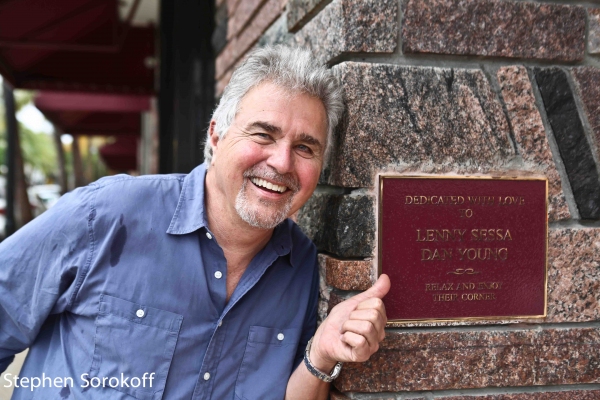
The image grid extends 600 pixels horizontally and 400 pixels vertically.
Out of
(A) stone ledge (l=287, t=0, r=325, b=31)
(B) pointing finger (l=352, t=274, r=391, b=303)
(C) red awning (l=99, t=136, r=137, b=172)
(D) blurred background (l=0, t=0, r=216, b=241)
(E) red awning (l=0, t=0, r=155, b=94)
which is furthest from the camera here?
(C) red awning (l=99, t=136, r=137, b=172)

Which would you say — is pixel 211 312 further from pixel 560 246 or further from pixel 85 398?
pixel 560 246

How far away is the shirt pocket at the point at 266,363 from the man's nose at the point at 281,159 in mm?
539

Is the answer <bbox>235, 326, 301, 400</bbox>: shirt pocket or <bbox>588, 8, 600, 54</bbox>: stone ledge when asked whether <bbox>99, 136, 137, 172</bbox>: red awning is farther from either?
<bbox>588, 8, 600, 54</bbox>: stone ledge

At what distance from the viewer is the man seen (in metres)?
1.75

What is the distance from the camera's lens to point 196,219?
72.2 inches

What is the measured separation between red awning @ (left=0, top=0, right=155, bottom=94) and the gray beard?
4.15 metres

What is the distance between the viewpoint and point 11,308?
1.82 meters

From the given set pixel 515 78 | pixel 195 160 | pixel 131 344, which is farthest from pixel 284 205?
pixel 195 160

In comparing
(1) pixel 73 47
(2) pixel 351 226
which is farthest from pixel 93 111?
(2) pixel 351 226

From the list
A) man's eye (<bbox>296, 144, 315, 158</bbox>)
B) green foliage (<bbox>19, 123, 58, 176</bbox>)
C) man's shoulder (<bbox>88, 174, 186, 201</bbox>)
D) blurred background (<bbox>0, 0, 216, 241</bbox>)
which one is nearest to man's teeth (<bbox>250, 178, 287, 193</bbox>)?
man's eye (<bbox>296, 144, 315, 158</bbox>)

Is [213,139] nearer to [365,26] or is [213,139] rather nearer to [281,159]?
[281,159]

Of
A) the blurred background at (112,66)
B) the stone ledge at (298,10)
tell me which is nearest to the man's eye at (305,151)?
the stone ledge at (298,10)

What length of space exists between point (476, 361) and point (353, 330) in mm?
506

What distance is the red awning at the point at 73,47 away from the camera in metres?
5.17
